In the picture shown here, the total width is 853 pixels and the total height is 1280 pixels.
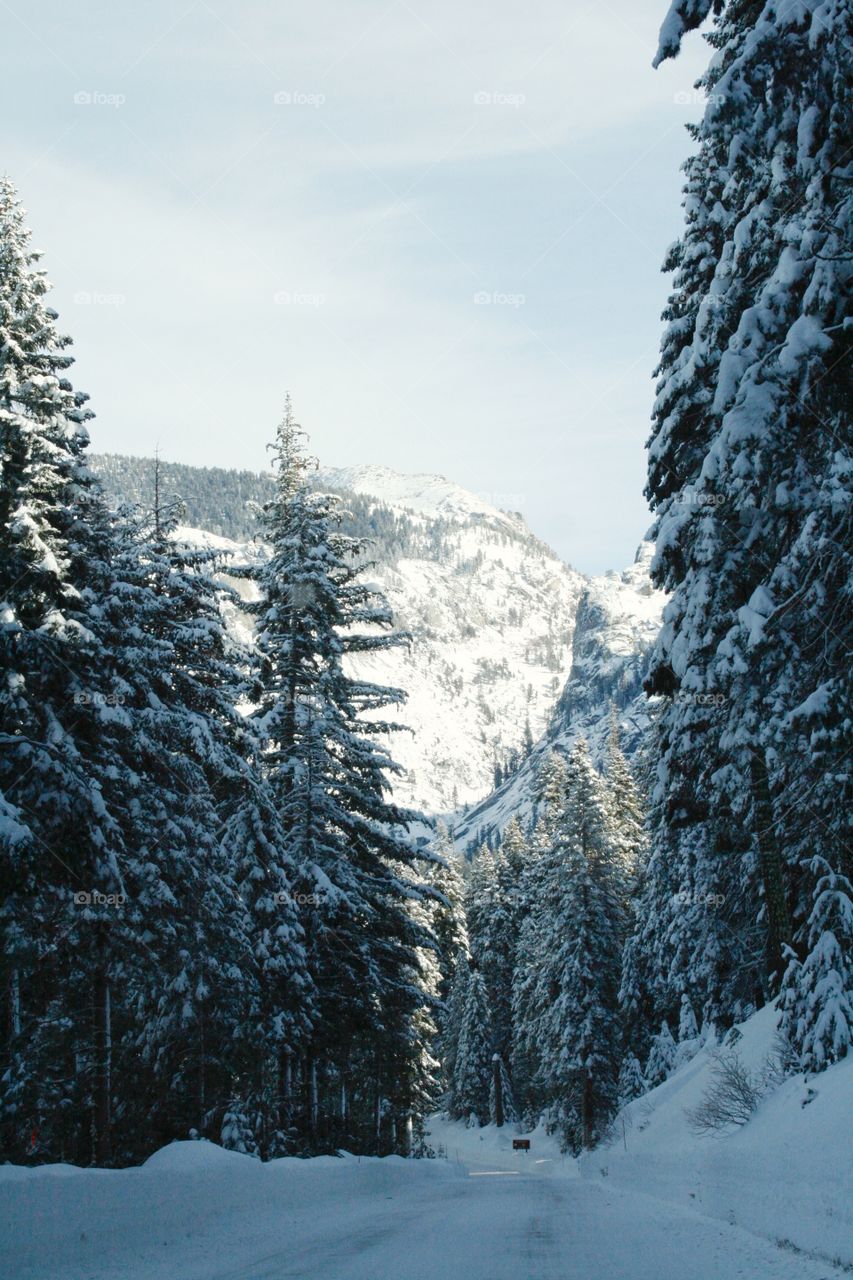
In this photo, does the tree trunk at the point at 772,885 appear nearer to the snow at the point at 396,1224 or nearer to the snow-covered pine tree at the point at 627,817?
the snow at the point at 396,1224

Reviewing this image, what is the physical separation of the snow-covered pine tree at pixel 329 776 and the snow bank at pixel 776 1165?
7.55m

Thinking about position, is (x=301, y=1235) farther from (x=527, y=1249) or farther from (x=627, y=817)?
(x=627, y=817)

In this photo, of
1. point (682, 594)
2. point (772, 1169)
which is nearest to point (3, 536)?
point (682, 594)

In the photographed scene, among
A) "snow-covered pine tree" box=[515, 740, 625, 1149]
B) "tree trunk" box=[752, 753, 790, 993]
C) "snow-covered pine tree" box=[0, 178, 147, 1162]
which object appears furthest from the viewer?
"snow-covered pine tree" box=[515, 740, 625, 1149]

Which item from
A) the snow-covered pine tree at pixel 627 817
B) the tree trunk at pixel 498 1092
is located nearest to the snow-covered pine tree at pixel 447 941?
the tree trunk at pixel 498 1092

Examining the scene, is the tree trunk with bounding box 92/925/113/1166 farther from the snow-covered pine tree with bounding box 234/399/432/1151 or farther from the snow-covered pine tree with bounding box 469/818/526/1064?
the snow-covered pine tree with bounding box 469/818/526/1064

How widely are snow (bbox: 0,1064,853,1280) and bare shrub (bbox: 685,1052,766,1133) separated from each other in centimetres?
70

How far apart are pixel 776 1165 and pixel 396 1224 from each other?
4.41 m

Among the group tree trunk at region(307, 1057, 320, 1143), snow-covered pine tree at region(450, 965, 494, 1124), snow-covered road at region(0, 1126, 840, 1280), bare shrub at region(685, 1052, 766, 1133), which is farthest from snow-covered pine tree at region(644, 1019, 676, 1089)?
snow-covered pine tree at region(450, 965, 494, 1124)

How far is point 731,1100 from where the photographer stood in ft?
48.8

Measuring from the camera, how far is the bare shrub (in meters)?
14.5

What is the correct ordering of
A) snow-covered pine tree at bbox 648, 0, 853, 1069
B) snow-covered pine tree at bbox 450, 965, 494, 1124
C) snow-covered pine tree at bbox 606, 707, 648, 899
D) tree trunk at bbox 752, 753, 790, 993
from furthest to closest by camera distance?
1. snow-covered pine tree at bbox 450, 965, 494, 1124
2. snow-covered pine tree at bbox 606, 707, 648, 899
3. tree trunk at bbox 752, 753, 790, 993
4. snow-covered pine tree at bbox 648, 0, 853, 1069

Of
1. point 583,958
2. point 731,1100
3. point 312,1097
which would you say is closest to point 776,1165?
point 731,1100

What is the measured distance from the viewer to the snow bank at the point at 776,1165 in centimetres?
922
